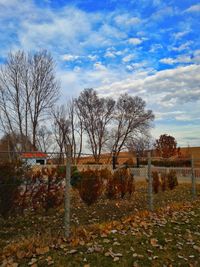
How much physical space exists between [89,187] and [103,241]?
3763 mm

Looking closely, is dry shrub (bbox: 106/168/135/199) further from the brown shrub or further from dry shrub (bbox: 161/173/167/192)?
dry shrub (bbox: 161/173/167/192)

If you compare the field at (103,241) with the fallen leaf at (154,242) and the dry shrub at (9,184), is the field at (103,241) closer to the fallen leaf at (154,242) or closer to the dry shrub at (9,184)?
the fallen leaf at (154,242)

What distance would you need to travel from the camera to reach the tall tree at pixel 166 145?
193ft

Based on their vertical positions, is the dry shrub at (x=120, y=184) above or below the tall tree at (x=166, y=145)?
below

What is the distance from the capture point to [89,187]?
8.87 m

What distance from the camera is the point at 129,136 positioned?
54.0 m

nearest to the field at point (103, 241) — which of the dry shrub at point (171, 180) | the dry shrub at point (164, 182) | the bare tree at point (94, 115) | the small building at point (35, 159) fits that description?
the small building at point (35, 159)

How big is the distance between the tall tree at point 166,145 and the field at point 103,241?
5099cm

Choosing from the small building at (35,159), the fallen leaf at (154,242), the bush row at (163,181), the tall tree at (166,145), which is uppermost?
the tall tree at (166,145)

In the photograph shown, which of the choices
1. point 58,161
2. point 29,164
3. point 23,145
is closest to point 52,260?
point 29,164

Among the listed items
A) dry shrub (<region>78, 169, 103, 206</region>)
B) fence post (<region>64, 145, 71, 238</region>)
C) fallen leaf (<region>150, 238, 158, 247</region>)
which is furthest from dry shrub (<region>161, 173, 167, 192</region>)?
fence post (<region>64, 145, 71, 238</region>)

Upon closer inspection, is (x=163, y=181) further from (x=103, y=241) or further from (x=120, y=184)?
(x=103, y=241)

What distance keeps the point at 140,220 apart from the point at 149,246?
69.6 inches

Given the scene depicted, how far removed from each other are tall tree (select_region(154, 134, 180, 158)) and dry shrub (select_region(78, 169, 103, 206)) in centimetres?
4922
